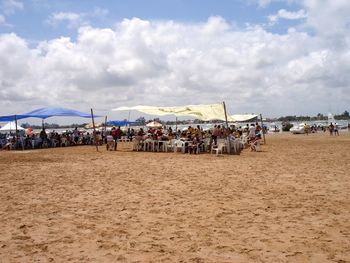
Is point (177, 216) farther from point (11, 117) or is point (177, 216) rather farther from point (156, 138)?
point (11, 117)

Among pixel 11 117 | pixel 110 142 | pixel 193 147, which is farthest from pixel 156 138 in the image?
pixel 11 117

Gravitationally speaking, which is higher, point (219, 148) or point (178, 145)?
point (178, 145)

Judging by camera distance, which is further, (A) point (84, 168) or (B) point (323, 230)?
(A) point (84, 168)

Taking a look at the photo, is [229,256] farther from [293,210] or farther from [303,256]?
[293,210]

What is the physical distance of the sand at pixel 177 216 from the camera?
175 inches

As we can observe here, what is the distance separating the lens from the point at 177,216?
238 inches

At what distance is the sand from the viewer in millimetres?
4441

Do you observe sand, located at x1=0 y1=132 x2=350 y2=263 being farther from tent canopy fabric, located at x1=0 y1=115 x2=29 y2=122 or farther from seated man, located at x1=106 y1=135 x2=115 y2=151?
tent canopy fabric, located at x1=0 y1=115 x2=29 y2=122

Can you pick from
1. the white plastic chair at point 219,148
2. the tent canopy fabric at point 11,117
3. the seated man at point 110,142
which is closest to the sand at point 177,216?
the white plastic chair at point 219,148

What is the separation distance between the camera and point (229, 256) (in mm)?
4281

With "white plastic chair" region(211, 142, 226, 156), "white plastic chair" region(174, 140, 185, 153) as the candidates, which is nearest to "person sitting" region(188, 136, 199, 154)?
"white plastic chair" region(174, 140, 185, 153)

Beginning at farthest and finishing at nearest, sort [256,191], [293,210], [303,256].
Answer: [256,191] < [293,210] < [303,256]

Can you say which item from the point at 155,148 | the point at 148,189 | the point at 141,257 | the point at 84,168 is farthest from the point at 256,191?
the point at 155,148

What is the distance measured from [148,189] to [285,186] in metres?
3.13
